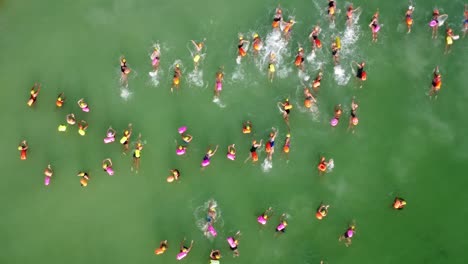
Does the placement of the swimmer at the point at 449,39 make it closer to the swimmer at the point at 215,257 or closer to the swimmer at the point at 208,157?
the swimmer at the point at 208,157

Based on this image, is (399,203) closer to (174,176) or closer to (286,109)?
(286,109)

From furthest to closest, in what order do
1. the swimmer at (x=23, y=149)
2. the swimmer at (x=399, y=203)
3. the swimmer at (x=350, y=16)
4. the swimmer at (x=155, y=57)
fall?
the swimmer at (x=155, y=57) < the swimmer at (x=350, y=16) < the swimmer at (x=23, y=149) < the swimmer at (x=399, y=203)

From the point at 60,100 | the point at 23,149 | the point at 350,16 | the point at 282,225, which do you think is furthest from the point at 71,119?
the point at 350,16

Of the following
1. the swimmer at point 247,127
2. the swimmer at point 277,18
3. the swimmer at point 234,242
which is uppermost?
the swimmer at point 277,18

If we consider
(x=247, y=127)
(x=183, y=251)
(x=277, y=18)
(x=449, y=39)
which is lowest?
(x=183, y=251)

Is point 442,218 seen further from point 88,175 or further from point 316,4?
point 88,175

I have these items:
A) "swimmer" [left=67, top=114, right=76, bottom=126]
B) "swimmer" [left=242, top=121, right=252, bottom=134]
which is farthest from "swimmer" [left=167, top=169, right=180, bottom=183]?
"swimmer" [left=67, top=114, right=76, bottom=126]

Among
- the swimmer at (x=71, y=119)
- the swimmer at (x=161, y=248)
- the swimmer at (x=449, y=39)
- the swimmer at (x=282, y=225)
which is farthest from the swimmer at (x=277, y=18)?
the swimmer at (x=161, y=248)
